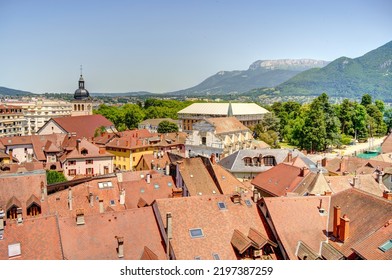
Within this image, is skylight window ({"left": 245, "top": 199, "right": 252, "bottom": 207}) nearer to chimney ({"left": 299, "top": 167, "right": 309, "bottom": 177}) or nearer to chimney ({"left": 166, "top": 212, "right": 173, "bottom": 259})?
chimney ({"left": 166, "top": 212, "right": 173, "bottom": 259})

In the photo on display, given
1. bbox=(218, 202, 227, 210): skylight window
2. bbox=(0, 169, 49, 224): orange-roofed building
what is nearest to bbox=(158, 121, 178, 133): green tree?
bbox=(0, 169, 49, 224): orange-roofed building

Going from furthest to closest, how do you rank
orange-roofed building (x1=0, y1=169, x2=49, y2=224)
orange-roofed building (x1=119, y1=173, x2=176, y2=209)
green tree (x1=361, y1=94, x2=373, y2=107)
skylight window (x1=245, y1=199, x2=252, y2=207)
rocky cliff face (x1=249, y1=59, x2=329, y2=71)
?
green tree (x1=361, y1=94, x2=373, y2=107) → rocky cliff face (x1=249, y1=59, x2=329, y2=71) → orange-roofed building (x1=119, y1=173, x2=176, y2=209) → orange-roofed building (x1=0, y1=169, x2=49, y2=224) → skylight window (x1=245, y1=199, x2=252, y2=207)

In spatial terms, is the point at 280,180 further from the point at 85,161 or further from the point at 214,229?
the point at 85,161

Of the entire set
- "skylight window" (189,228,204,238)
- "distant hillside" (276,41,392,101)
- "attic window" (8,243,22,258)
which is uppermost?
"distant hillside" (276,41,392,101)

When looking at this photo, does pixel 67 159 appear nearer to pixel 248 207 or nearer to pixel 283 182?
pixel 283 182

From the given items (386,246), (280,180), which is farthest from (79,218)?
(280,180)

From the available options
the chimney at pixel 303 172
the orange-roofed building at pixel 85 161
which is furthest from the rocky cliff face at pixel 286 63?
the orange-roofed building at pixel 85 161

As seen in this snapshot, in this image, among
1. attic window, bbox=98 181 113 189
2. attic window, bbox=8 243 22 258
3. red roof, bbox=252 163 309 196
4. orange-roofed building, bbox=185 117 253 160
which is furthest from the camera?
orange-roofed building, bbox=185 117 253 160
